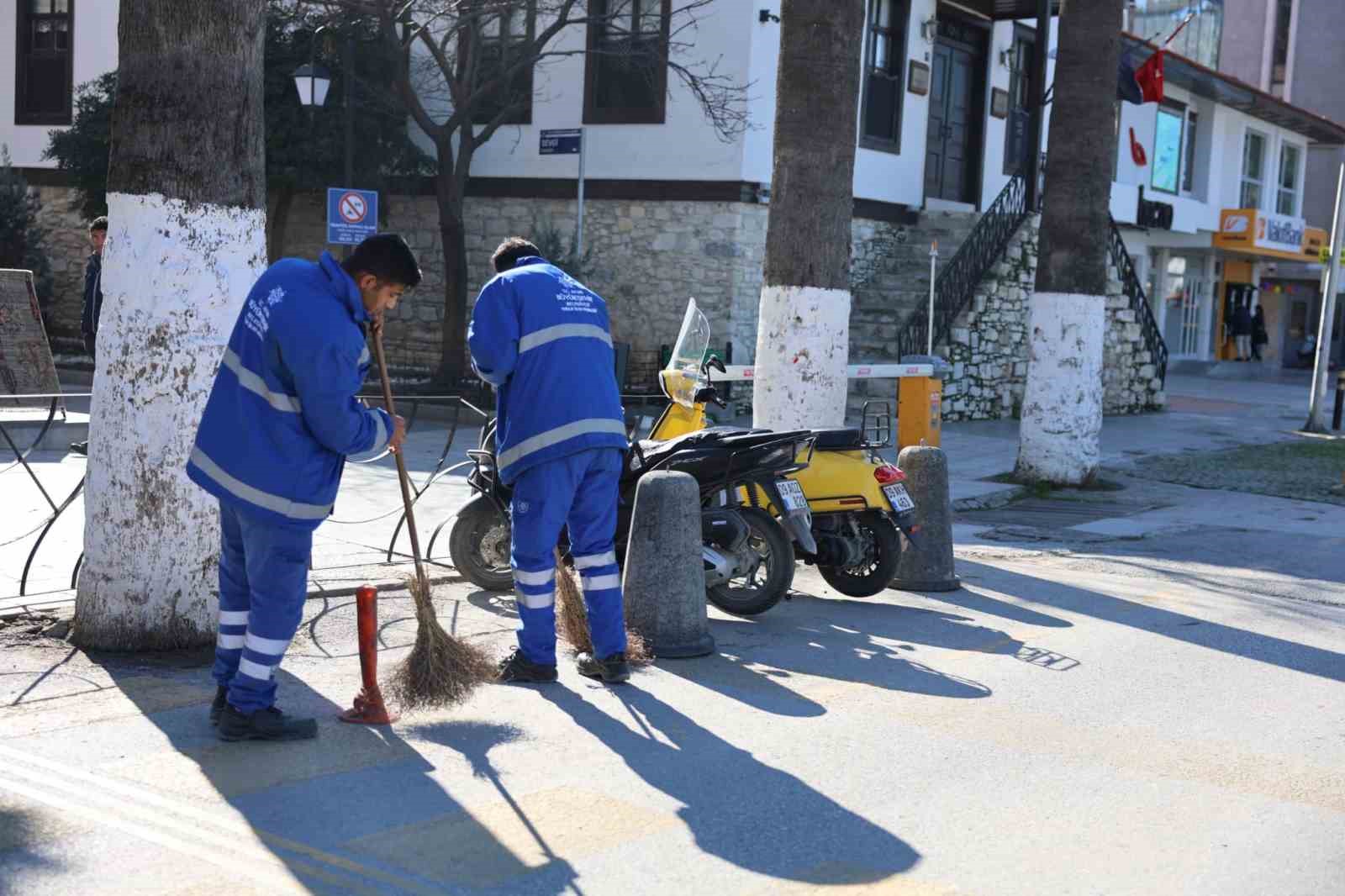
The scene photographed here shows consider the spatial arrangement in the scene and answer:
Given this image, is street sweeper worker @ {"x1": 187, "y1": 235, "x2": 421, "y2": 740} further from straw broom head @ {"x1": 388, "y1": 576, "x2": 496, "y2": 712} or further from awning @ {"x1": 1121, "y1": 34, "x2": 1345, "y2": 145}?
awning @ {"x1": 1121, "y1": 34, "x2": 1345, "y2": 145}

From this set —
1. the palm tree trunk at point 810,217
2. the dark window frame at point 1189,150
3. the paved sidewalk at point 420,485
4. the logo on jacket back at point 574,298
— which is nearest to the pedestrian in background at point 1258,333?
the dark window frame at point 1189,150

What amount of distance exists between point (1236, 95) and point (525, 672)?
31470 mm

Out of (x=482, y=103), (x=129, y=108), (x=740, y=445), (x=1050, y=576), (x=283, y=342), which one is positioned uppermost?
(x=482, y=103)

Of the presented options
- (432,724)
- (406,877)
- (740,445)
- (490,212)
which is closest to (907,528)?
(740,445)

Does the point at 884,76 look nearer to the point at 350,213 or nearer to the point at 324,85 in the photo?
the point at 324,85

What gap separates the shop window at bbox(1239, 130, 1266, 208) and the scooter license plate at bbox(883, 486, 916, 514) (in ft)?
107

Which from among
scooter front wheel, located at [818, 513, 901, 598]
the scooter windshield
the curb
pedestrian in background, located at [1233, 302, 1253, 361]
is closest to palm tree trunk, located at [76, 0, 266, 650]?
the scooter windshield

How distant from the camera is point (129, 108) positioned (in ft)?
22.8

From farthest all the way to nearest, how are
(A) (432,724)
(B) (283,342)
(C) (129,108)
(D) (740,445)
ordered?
(D) (740,445) → (C) (129,108) → (A) (432,724) → (B) (283,342)

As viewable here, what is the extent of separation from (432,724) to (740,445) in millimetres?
2871

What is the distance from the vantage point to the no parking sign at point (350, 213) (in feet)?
56.4

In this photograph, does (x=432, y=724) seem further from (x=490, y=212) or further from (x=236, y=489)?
(x=490, y=212)

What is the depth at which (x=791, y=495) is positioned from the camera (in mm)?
8430

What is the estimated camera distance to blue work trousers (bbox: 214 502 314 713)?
560 centimetres
